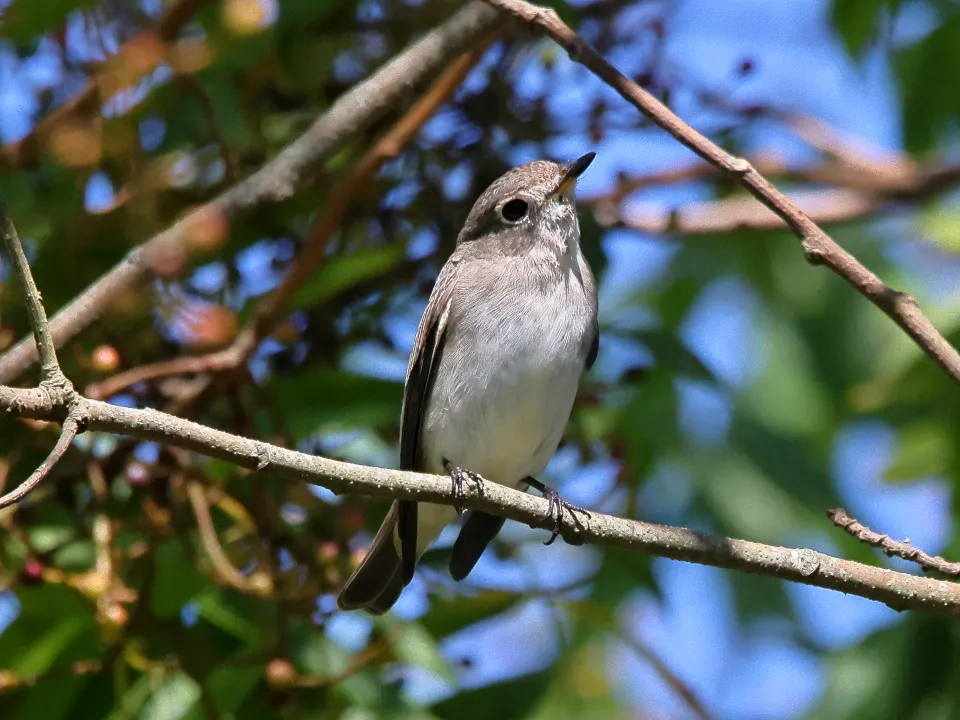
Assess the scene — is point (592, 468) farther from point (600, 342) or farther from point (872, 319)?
point (872, 319)

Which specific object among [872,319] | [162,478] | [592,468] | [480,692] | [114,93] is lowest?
[480,692]

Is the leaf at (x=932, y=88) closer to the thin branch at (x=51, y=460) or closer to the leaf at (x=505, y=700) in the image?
the leaf at (x=505, y=700)

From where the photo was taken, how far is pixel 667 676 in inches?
156

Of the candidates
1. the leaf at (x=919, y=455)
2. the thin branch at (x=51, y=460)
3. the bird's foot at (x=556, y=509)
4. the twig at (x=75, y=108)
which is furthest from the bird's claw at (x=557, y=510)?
the twig at (x=75, y=108)

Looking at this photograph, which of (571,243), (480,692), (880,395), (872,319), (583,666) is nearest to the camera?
(480,692)

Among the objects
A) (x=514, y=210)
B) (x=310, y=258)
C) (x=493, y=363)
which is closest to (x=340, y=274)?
(x=310, y=258)

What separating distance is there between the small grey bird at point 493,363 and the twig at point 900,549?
49.4 inches

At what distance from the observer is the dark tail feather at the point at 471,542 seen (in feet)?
12.9

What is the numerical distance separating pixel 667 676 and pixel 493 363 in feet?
3.79

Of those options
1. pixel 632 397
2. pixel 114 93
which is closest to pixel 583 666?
pixel 632 397

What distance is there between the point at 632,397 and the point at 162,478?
181 cm

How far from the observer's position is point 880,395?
13.5ft

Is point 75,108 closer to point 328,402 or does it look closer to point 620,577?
point 328,402

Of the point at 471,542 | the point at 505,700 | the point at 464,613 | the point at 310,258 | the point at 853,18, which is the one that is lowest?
the point at 505,700
